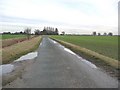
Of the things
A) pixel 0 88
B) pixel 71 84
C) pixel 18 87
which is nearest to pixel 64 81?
pixel 71 84

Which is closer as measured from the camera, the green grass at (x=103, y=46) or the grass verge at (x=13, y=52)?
the grass verge at (x=13, y=52)

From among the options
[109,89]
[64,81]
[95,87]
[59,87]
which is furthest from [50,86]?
[109,89]

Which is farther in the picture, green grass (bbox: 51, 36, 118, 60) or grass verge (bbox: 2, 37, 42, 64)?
green grass (bbox: 51, 36, 118, 60)

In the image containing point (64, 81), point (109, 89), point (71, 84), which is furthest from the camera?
point (64, 81)

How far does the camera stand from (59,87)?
7711 mm

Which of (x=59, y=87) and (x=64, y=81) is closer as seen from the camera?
(x=59, y=87)

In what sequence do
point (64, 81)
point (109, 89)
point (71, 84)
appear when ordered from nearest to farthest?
point (109, 89) → point (71, 84) → point (64, 81)

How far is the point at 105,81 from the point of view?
886 cm

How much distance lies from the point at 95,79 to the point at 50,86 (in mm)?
2246

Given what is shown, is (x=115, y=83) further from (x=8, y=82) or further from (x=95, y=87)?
→ (x=8, y=82)

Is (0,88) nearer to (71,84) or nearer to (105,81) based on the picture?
(71,84)

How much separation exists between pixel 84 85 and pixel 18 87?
241 centimetres

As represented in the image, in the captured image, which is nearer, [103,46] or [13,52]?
[13,52]

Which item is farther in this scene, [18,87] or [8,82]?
[8,82]
